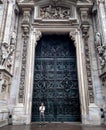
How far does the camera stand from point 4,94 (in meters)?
7.51

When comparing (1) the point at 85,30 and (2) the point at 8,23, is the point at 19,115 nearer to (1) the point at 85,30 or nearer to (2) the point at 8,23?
(2) the point at 8,23

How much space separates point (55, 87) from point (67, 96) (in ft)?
2.65

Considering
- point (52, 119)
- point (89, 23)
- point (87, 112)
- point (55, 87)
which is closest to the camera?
point (87, 112)

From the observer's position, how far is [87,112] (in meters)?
7.76

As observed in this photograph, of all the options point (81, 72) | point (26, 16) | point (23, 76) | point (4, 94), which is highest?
point (26, 16)

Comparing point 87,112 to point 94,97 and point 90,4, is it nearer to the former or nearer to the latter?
point 94,97

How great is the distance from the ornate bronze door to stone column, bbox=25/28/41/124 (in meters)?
0.53

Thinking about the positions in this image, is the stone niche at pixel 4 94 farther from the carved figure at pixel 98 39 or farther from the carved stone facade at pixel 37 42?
the carved figure at pixel 98 39

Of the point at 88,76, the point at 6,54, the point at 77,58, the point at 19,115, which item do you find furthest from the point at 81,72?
the point at 6,54

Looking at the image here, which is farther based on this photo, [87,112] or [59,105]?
[59,105]

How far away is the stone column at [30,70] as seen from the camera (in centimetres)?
791

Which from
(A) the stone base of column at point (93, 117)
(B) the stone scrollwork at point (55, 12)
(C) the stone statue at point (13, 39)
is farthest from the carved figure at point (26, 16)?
(A) the stone base of column at point (93, 117)

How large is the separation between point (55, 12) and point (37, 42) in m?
2.22

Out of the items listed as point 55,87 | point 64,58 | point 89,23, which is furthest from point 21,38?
point 89,23
